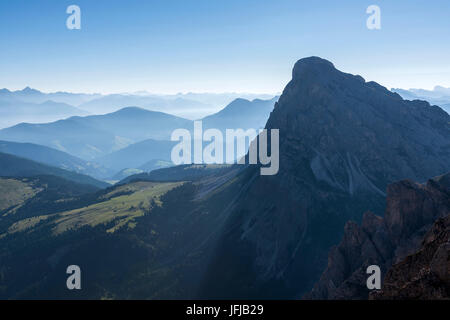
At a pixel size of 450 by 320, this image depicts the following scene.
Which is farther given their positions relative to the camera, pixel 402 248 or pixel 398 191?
pixel 398 191

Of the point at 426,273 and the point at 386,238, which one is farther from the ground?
the point at 426,273

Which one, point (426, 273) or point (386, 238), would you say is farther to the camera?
point (386, 238)

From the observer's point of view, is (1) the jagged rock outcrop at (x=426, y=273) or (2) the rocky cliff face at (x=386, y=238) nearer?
(1) the jagged rock outcrop at (x=426, y=273)

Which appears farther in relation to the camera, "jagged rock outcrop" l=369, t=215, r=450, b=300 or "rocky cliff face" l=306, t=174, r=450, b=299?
"rocky cliff face" l=306, t=174, r=450, b=299
